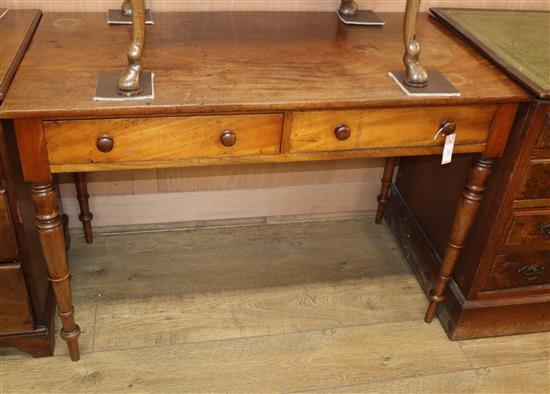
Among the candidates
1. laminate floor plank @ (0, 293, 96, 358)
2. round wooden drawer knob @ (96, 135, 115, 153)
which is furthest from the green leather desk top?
laminate floor plank @ (0, 293, 96, 358)

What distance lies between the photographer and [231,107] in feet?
4.05

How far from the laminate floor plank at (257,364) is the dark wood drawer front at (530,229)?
42 cm

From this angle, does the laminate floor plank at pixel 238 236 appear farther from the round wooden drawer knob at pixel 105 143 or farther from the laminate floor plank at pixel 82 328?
the round wooden drawer knob at pixel 105 143

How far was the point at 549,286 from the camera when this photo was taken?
178 centimetres

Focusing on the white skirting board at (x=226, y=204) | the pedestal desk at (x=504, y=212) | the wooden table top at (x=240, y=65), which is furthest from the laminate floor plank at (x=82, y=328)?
the pedestal desk at (x=504, y=212)

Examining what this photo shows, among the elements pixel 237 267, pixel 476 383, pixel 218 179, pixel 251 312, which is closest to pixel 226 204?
pixel 218 179

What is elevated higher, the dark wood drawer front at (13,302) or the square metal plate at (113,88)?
the square metal plate at (113,88)

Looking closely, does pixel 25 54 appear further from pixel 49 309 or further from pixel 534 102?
pixel 534 102

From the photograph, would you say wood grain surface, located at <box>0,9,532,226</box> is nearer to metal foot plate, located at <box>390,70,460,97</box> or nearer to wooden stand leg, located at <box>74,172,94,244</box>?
wooden stand leg, located at <box>74,172,94,244</box>

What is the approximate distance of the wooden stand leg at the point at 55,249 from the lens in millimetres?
1311

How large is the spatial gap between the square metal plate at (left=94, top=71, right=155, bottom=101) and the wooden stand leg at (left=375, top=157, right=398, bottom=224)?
3.72 feet

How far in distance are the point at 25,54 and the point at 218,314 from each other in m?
0.98

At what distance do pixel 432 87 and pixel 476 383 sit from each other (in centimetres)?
92

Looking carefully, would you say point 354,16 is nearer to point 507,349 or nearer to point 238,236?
point 238,236
